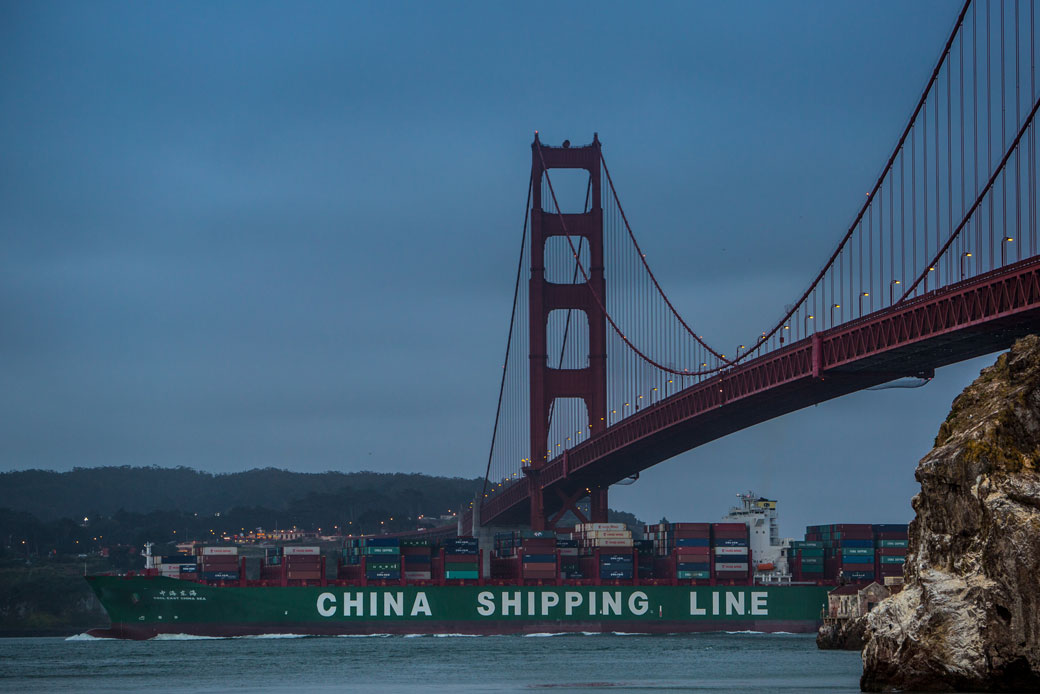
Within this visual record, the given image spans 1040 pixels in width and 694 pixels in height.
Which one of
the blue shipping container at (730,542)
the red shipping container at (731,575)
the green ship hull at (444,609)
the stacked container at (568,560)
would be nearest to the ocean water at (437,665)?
the green ship hull at (444,609)

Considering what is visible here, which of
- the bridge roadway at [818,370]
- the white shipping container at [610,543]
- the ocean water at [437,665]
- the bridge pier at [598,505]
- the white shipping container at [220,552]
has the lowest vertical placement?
the ocean water at [437,665]

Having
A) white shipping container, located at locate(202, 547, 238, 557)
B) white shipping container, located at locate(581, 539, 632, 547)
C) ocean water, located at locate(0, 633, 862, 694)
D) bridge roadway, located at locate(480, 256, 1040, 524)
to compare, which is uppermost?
bridge roadway, located at locate(480, 256, 1040, 524)

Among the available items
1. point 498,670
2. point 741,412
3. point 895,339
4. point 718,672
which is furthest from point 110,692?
point 741,412

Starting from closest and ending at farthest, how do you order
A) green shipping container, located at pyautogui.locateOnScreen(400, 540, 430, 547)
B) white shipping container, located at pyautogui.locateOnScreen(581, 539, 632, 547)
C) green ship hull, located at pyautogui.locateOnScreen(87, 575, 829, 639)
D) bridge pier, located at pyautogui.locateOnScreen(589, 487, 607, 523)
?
green ship hull, located at pyautogui.locateOnScreen(87, 575, 829, 639)
white shipping container, located at pyautogui.locateOnScreen(581, 539, 632, 547)
green shipping container, located at pyautogui.locateOnScreen(400, 540, 430, 547)
bridge pier, located at pyautogui.locateOnScreen(589, 487, 607, 523)

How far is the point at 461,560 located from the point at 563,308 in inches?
578

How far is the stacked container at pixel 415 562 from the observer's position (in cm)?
6931

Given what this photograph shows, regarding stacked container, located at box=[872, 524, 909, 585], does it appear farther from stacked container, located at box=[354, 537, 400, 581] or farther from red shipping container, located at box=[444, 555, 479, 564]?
stacked container, located at box=[354, 537, 400, 581]

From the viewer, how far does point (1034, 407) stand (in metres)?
27.7

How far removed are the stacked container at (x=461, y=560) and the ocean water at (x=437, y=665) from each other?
4037 mm

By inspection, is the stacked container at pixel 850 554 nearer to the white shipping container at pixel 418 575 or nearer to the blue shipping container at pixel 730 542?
the blue shipping container at pixel 730 542

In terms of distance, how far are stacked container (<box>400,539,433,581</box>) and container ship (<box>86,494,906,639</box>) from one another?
0.20 ft

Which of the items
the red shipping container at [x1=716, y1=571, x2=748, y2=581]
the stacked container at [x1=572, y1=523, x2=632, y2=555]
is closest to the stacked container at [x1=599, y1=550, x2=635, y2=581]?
the stacked container at [x1=572, y1=523, x2=632, y2=555]

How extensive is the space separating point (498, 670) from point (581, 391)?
36.4 meters

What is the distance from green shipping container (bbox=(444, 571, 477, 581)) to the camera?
69250 millimetres
